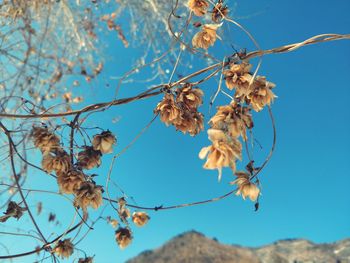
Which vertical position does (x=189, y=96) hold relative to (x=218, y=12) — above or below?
below

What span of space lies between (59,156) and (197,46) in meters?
0.54

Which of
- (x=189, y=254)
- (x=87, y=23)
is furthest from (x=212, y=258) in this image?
(x=87, y=23)

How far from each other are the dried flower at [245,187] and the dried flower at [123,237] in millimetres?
605

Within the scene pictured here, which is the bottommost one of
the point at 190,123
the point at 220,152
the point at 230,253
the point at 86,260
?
the point at 220,152

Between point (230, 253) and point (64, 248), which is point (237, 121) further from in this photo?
point (230, 253)

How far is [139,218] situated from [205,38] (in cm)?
81

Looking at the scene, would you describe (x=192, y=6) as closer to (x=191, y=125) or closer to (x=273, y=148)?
(x=191, y=125)

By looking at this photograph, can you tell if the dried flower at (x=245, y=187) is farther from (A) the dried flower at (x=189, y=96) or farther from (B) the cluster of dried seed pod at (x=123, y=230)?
(B) the cluster of dried seed pod at (x=123, y=230)

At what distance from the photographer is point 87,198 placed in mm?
1276

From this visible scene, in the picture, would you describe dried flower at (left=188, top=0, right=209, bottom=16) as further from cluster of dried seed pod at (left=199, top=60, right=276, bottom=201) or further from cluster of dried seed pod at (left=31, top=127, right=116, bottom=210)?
cluster of dried seed pod at (left=31, top=127, right=116, bottom=210)

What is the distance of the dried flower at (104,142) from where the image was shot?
1292 mm

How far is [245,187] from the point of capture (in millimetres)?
1094

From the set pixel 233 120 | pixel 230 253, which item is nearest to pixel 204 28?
pixel 233 120

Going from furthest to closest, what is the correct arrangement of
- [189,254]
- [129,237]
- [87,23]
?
1. [189,254]
2. [87,23]
3. [129,237]
